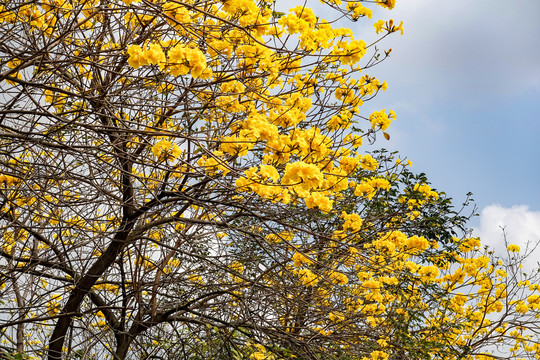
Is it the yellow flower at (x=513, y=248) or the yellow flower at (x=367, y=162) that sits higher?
the yellow flower at (x=513, y=248)

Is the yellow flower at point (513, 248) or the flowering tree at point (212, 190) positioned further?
the yellow flower at point (513, 248)

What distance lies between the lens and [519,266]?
7.46m

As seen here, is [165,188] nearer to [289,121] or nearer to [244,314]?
[244,314]

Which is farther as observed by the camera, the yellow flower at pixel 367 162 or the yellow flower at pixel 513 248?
the yellow flower at pixel 513 248

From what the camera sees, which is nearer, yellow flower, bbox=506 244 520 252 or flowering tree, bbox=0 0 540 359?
flowering tree, bbox=0 0 540 359

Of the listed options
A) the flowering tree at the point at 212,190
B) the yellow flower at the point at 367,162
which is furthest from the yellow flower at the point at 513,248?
the yellow flower at the point at 367,162

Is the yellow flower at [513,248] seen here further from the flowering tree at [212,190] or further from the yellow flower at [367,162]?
the yellow flower at [367,162]

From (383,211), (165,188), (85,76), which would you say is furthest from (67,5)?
(383,211)

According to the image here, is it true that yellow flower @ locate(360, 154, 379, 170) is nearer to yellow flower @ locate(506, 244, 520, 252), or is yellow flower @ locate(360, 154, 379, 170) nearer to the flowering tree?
the flowering tree

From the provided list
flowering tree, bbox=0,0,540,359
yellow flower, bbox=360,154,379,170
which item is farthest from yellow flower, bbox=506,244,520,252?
yellow flower, bbox=360,154,379,170

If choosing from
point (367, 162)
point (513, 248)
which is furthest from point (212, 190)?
point (513, 248)

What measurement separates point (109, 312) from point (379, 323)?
2.57m

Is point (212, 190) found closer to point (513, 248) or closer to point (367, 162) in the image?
point (367, 162)

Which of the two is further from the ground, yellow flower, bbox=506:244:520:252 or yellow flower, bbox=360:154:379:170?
→ yellow flower, bbox=506:244:520:252
